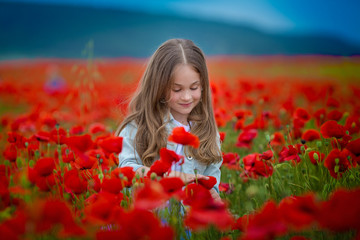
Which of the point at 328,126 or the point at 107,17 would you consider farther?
the point at 107,17

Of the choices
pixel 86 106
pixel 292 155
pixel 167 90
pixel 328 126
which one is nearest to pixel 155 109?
pixel 167 90

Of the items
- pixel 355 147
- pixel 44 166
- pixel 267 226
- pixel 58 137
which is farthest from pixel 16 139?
pixel 355 147

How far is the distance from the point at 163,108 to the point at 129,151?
34 centimetres

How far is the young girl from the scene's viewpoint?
1938mm

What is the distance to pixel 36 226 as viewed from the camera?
0.83 m

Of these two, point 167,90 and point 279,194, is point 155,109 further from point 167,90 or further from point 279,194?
point 279,194

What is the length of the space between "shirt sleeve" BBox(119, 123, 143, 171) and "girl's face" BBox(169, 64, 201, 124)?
0.95ft

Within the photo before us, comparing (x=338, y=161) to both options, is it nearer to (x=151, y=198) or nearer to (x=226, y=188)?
(x=226, y=188)

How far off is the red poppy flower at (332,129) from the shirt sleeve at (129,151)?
929 mm

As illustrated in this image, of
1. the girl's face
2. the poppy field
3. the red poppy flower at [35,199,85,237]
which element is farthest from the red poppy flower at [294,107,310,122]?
the red poppy flower at [35,199,85,237]

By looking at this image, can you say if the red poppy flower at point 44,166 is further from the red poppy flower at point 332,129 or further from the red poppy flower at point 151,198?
the red poppy flower at point 332,129

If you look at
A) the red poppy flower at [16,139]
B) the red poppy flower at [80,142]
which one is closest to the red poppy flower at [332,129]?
the red poppy flower at [80,142]

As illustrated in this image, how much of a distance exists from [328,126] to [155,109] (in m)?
0.96

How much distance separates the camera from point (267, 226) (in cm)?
81
